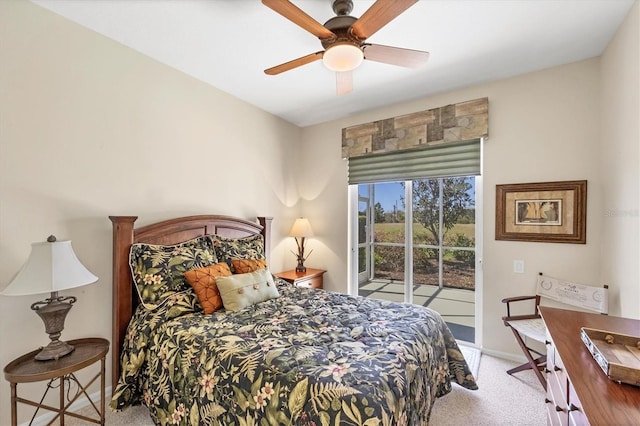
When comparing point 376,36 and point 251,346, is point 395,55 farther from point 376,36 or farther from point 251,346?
point 251,346

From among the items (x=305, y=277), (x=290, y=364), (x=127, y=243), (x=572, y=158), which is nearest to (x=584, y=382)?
(x=290, y=364)

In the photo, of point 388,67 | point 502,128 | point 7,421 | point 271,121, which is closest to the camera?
point 7,421

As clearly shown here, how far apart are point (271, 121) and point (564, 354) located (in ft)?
11.8

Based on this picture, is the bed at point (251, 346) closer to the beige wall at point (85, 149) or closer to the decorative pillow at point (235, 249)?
the decorative pillow at point (235, 249)

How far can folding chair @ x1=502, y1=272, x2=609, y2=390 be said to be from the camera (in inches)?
87.0

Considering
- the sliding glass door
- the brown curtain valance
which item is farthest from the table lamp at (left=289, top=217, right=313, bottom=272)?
the brown curtain valance

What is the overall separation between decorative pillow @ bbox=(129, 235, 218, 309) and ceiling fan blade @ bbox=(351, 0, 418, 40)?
2.07 m

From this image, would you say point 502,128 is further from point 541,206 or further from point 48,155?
point 48,155

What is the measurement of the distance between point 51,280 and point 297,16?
204cm

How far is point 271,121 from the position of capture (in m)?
3.78

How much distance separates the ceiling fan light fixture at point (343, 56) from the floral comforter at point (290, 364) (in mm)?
1744

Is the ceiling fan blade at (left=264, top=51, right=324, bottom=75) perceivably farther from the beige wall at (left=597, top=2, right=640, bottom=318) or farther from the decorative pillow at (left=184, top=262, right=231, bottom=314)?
the beige wall at (left=597, top=2, right=640, bottom=318)

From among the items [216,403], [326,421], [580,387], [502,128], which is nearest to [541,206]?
[502,128]

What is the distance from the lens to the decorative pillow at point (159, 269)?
209 cm
